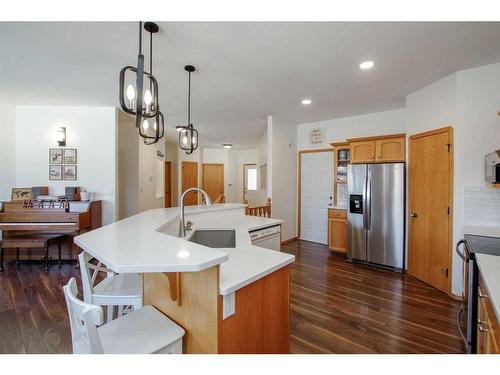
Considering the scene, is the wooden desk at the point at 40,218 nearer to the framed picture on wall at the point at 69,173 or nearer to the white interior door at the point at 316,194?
the framed picture on wall at the point at 69,173

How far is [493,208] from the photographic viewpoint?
8.14 ft

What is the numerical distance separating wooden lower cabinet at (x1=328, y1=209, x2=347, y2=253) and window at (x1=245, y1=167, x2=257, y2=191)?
4776mm

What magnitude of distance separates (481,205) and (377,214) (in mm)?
1226

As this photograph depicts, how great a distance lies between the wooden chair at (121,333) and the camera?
899 mm

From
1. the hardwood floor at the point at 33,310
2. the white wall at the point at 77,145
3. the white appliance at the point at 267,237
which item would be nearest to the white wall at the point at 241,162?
the white wall at the point at 77,145

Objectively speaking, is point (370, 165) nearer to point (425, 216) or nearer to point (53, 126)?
point (425, 216)

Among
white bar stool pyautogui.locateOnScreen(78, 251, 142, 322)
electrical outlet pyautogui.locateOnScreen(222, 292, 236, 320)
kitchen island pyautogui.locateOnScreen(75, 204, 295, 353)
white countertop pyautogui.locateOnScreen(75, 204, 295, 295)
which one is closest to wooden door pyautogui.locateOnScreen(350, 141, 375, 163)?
white countertop pyautogui.locateOnScreen(75, 204, 295, 295)

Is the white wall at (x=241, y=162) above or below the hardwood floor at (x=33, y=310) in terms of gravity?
above

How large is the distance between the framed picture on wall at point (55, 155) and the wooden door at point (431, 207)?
217 inches

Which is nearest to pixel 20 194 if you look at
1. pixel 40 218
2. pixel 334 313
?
pixel 40 218

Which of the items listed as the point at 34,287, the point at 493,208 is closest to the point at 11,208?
the point at 34,287

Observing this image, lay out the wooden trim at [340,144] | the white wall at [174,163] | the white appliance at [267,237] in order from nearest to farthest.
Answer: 1. the white appliance at [267,237]
2. the wooden trim at [340,144]
3. the white wall at [174,163]
